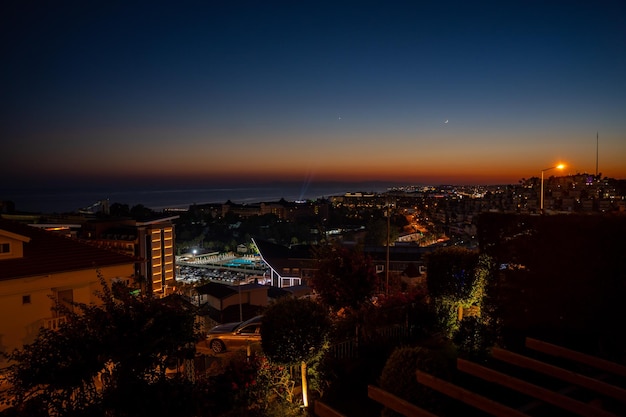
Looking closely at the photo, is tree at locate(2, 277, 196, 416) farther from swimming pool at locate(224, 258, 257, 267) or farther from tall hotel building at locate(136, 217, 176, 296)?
swimming pool at locate(224, 258, 257, 267)

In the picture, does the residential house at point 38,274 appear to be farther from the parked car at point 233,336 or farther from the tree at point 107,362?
the tree at point 107,362

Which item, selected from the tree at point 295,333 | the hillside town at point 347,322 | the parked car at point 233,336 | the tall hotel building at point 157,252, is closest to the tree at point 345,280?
the hillside town at point 347,322

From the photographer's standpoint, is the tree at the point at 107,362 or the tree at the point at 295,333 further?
the tree at the point at 295,333

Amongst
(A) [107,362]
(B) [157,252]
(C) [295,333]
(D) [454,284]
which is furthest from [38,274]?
(B) [157,252]

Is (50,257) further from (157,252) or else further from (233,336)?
(157,252)

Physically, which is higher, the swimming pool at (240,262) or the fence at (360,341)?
the fence at (360,341)

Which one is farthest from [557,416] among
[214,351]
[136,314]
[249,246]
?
[249,246]

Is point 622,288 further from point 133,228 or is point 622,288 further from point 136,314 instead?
point 133,228
